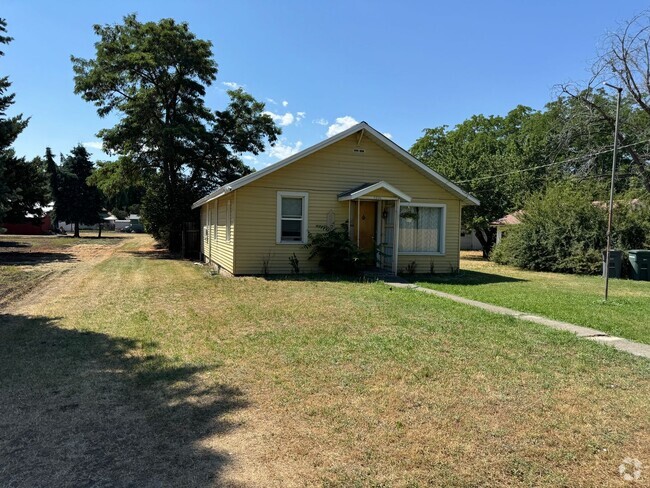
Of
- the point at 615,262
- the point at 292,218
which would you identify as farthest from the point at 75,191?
the point at 615,262

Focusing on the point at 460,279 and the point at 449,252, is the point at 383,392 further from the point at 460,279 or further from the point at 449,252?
the point at 449,252

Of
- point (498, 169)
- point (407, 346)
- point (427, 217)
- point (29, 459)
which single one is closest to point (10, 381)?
point (29, 459)

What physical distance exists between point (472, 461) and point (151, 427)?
2.48 meters

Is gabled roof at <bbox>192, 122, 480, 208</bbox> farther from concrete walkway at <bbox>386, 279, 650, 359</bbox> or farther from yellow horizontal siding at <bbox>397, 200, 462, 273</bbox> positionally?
concrete walkway at <bbox>386, 279, 650, 359</bbox>

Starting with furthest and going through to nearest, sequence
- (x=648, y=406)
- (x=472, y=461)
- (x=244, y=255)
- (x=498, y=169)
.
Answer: (x=498, y=169) → (x=244, y=255) → (x=648, y=406) → (x=472, y=461)

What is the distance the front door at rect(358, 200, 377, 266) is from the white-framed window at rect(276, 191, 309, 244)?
2.02 m

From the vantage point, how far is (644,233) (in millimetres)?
17594

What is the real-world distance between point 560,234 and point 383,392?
17207 mm

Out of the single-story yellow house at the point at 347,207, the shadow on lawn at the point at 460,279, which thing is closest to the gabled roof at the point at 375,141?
the single-story yellow house at the point at 347,207

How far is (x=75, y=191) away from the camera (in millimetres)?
44312

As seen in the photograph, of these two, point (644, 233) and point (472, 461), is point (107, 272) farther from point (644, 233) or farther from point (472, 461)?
point (644, 233)

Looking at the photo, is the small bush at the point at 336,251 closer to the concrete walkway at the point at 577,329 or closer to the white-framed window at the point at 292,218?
the white-framed window at the point at 292,218

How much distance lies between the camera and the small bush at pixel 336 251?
13.5 metres

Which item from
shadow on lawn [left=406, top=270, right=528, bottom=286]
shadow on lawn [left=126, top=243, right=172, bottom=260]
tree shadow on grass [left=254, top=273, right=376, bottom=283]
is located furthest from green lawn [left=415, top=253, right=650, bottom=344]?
shadow on lawn [left=126, top=243, right=172, bottom=260]
